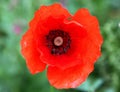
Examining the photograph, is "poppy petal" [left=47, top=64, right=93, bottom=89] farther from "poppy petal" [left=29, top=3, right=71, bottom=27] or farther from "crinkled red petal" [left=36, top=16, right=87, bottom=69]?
"poppy petal" [left=29, top=3, right=71, bottom=27]

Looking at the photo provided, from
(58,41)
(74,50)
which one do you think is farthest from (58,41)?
(74,50)

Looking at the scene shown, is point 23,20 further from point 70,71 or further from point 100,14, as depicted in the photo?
point 70,71

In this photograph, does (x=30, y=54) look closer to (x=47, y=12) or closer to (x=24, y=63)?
(x=47, y=12)

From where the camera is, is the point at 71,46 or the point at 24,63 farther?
the point at 24,63

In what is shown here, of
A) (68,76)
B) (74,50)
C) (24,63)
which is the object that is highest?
(24,63)

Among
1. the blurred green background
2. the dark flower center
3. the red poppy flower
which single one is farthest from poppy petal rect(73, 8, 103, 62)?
the blurred green background

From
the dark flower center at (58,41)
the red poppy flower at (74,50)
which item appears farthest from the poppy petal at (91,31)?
the dark flower center at (58,41)

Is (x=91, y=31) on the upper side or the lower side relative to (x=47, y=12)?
lower
